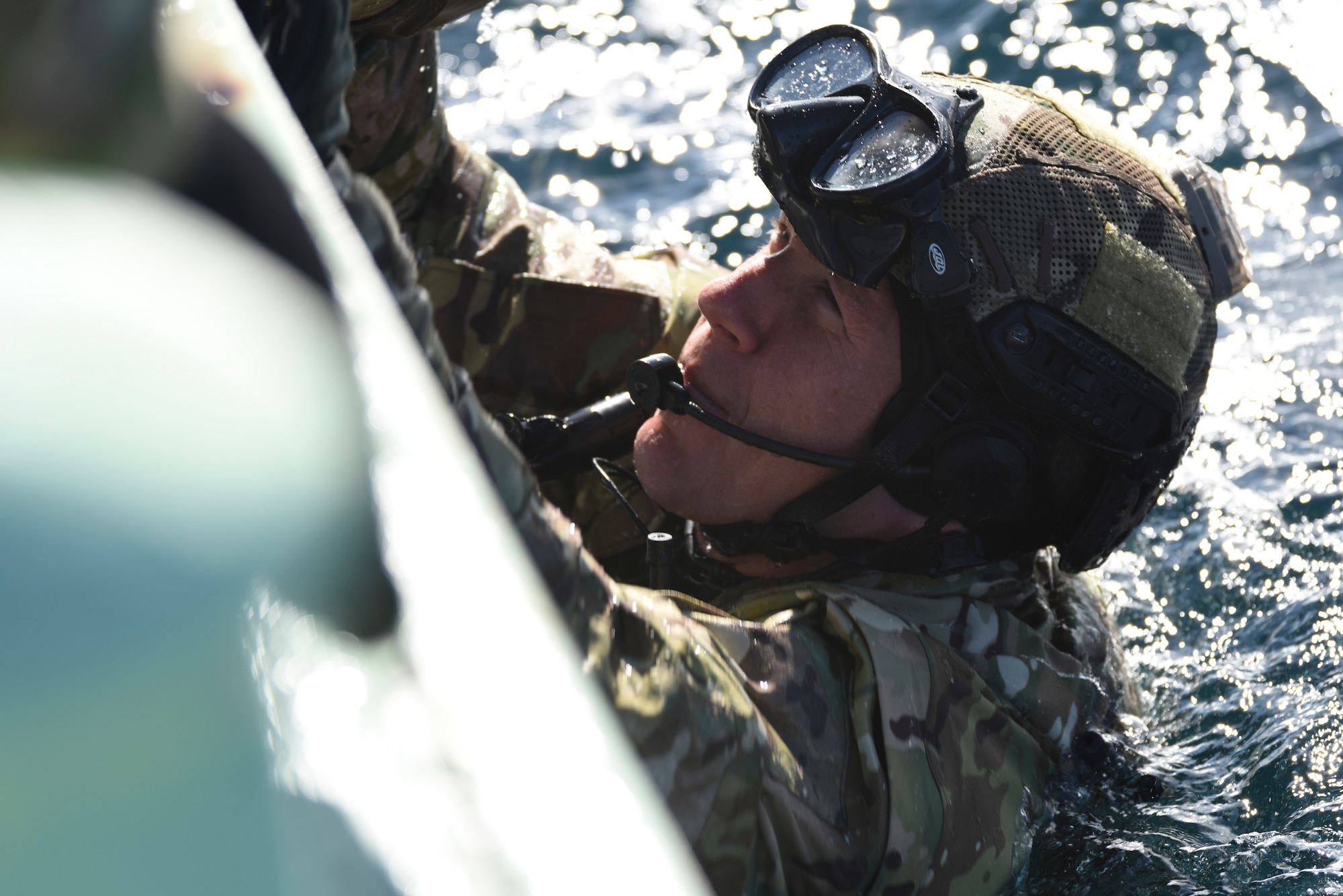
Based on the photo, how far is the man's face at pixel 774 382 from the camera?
203 cm

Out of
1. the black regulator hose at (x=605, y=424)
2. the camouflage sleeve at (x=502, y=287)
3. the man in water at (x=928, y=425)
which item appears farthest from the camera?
the camouflage sleeve at (x=502, y=287)

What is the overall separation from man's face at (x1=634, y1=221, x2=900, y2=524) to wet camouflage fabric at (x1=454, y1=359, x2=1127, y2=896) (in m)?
0.19

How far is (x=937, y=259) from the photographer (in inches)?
75.0

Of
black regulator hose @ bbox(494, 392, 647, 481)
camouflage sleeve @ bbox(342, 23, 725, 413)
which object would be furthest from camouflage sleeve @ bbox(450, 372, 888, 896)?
camouflage sleeve @ bbox(342, 23, 725, 413)

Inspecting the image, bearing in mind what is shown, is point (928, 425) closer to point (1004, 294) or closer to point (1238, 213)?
point (1004, 294)

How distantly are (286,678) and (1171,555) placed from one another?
10.5 feet

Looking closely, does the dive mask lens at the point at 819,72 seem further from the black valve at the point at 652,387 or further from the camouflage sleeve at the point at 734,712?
the camouflage sleeve at the point at 734,712

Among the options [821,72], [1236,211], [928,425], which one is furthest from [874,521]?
[1236,211]

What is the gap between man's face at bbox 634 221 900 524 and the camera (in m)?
2.03

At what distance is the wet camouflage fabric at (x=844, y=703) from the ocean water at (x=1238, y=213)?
17 centimetres

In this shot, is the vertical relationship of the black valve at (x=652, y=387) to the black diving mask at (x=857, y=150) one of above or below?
below

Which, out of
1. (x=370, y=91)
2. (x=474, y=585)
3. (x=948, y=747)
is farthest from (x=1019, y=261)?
(x=474, y=585)

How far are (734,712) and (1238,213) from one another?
13.4 ft

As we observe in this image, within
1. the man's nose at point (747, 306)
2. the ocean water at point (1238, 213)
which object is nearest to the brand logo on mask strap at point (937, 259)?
the man's nose at point (747, 306)
